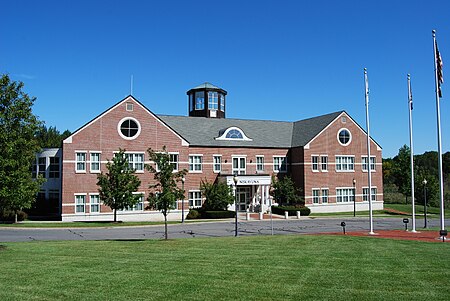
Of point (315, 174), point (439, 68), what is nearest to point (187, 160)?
point (315, 174)

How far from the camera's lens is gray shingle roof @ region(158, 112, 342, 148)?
154 feet

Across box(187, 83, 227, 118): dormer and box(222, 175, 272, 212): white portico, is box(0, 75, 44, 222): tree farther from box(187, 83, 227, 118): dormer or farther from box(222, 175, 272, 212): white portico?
box(187, 83, 227, 118): dormer

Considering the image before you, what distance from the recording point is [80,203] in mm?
38219

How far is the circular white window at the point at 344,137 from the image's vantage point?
5100 centimetres

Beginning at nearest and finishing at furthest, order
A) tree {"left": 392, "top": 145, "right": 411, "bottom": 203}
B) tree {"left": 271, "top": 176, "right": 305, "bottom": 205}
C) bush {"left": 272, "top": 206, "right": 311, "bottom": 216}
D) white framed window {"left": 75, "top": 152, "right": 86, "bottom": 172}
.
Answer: white framed window {"left": 75, "top": 152, "right": 86, "bottom": 172} → bush {"left": 272, "top": 206, "right": 311, "bottom": 216} → tree {"left": 271, "top": 176, "right": 305, "bottom": 205} → tree {"left": 392, "top": 145, "right": 411, "bottom": 203}

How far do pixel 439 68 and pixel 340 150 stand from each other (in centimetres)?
2887

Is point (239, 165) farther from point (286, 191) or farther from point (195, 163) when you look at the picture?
point (286, 191)

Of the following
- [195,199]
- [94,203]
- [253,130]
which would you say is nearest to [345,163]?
[253,130]

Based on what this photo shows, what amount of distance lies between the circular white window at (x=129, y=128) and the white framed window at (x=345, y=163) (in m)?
24.6

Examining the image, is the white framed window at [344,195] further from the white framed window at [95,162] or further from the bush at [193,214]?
the white framed window at [95,162]

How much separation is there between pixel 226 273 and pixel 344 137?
4231 centimetres

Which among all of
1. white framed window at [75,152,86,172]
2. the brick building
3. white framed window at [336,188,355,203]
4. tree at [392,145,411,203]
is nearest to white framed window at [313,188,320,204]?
the brick building

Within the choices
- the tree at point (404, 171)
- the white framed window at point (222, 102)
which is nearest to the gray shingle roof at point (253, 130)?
the white framed window at point (222, 102)

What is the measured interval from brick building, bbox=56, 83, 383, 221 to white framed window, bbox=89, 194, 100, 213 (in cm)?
9
